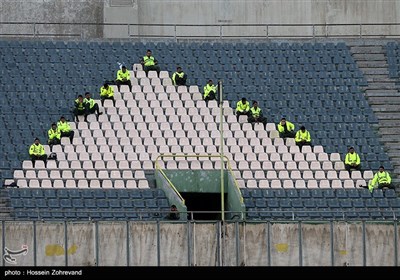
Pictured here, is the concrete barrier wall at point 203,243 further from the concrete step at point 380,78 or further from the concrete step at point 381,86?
the concrete step at point 380,78

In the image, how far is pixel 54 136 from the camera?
45.6 m

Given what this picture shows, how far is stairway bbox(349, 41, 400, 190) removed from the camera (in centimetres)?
4731

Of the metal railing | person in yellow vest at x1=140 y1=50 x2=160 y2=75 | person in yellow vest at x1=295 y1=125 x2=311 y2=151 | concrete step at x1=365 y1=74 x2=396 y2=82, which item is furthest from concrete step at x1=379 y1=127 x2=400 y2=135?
person in yellow vest at x1=140 y1=50 x2=160 y2=75

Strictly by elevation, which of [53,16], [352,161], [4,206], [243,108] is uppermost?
[53,16]

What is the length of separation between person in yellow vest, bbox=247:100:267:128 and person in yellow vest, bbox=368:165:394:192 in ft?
13.7

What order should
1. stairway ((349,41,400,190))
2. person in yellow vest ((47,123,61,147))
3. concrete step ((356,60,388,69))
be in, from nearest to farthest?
person in yellow vest ((47,123,61,147))
stairway ((349,41,400,190))
concrete step ((356,60,388,69))

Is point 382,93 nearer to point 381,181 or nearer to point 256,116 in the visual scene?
point 256,116

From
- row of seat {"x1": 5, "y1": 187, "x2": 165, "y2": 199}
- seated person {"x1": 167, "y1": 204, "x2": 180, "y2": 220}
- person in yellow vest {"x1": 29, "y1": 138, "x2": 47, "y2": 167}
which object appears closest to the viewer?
seated person {"x1": 167, "y1": 204, "x2": 180, "y2": 220}

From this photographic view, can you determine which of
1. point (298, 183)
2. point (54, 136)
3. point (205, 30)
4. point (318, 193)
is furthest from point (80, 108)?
point (205, 30)

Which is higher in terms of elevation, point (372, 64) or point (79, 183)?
point (372, 64)

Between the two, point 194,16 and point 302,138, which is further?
point 194,16

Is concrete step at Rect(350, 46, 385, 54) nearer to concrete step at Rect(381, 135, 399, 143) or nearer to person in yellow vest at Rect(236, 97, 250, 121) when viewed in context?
concrete step at Rect(381, 135, 399, 143)

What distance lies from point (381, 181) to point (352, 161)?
4.71 feet
